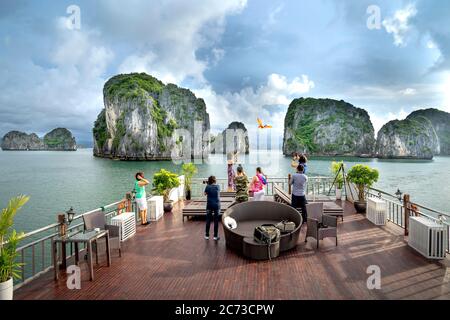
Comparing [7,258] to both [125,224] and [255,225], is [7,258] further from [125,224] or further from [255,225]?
[255,225]

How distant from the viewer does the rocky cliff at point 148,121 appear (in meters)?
94.2

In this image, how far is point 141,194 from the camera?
26.4 feet

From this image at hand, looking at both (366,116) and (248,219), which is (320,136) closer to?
(366,116)

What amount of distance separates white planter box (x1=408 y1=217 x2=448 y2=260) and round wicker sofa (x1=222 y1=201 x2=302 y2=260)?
256cm

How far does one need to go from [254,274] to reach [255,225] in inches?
77.5

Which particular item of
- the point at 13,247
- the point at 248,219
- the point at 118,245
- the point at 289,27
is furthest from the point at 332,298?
the point at 289,27

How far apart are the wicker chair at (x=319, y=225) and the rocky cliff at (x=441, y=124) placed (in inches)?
8139

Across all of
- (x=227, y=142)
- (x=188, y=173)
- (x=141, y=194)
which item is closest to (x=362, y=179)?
(x=188, y=173)

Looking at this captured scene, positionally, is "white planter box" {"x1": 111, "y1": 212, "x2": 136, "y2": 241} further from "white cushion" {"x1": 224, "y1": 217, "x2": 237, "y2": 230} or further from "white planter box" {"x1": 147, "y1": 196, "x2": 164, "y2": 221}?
"white cushion" {"x1": 224, "y1": 217, "x2": 237, "y2": 230}

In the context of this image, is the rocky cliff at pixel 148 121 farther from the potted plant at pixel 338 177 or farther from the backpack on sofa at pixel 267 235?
the backpack on sofa at pixel 267 235

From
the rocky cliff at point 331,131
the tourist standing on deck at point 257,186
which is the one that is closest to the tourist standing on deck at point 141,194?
the tourist standing on deck at point 257,186

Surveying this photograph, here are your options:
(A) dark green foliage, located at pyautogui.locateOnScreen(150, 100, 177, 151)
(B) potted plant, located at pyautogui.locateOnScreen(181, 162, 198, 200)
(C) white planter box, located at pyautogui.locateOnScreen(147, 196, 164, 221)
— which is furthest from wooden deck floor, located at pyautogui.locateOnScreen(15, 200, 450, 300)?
(A) dark green foliage, located at pyautogui.locateOnScreen(150, 100, 177, 151)

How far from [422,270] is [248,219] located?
3.80m

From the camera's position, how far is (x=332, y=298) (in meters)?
3.97
